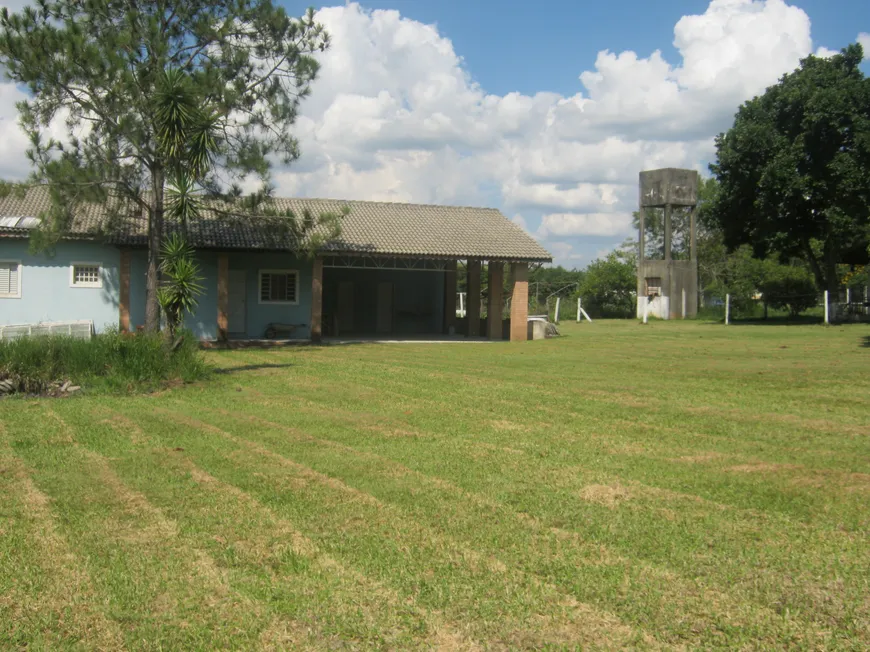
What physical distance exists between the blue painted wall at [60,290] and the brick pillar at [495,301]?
11731mm

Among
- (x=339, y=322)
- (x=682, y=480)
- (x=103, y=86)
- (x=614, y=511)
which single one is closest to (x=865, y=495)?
(x=682, y=480)

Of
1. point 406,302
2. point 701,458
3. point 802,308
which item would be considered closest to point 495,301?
point 406,302

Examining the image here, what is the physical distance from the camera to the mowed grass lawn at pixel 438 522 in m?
4.19

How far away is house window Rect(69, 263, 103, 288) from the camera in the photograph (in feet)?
76.4

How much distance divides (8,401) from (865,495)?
428 inches

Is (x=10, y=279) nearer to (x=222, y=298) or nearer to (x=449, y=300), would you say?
(x=222, y=298)

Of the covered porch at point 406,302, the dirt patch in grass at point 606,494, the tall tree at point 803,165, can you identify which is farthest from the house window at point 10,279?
the tall tree at point 803,165

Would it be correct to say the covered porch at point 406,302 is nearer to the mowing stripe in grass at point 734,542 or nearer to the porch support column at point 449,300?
the porch support column at point 449,300

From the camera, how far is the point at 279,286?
84.7 feet

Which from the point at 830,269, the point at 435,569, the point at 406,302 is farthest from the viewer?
the point at 830,269

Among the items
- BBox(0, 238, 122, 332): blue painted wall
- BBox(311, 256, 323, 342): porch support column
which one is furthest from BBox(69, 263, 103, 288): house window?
BBox(311, 256, 323, 342): porch support column

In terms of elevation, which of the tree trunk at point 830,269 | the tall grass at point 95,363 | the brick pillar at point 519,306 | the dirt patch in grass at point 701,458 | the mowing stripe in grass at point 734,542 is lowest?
the mowing stripe in grass at point 734,542

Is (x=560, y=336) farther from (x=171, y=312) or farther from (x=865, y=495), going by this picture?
(x=865, y=495)

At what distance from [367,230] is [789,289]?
20092 millimetres
